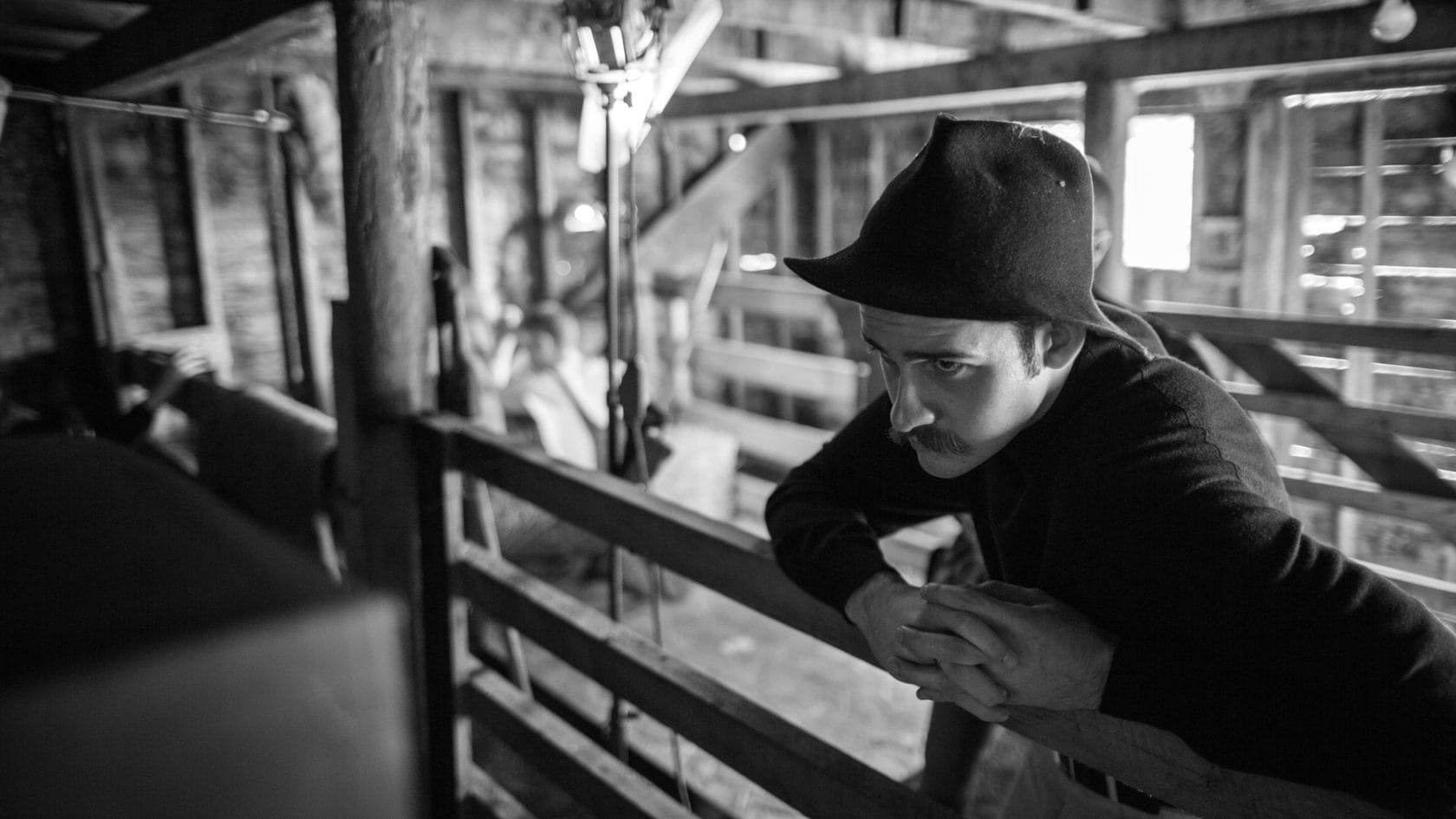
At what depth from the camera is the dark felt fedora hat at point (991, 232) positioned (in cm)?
112

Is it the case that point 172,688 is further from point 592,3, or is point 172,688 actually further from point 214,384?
point 214,384

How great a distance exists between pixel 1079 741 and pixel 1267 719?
27 cm

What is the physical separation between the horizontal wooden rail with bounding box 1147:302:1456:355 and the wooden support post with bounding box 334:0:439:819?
9.25ft

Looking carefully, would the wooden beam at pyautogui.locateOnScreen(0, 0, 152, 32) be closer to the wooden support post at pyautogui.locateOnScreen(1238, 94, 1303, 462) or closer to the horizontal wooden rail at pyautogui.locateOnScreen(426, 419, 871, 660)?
the horizontal wooden rail at pyautogui.locateOnScreen(426, 419, 871, 660)

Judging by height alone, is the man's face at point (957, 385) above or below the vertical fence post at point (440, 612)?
above

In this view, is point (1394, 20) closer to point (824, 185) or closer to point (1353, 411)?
point (1353, 411)

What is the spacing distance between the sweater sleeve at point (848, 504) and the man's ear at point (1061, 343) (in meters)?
0.35

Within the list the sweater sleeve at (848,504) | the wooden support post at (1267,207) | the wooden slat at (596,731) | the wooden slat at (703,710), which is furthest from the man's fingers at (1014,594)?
the wooden support post at (1267,207)

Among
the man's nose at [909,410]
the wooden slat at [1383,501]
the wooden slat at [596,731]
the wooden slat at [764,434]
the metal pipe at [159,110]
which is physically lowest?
the wooden slat at [596,731]

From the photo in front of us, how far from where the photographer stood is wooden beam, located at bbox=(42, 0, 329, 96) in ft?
8.96

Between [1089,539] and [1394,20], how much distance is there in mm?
2974

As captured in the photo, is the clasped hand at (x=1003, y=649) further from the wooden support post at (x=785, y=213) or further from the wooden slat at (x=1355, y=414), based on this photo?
the wooden support post at (x=785, y=213)

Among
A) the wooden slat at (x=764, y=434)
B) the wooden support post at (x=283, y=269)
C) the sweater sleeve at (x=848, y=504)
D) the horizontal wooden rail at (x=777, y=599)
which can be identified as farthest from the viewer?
the wooden slat at (x=764, y=434)

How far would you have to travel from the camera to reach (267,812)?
40 cm
